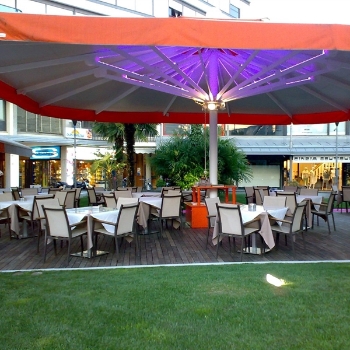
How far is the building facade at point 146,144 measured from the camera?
2886 centimetres

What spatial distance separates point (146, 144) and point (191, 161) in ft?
56.7

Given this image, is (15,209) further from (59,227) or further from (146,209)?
(146,209)

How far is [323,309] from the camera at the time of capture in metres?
4.31

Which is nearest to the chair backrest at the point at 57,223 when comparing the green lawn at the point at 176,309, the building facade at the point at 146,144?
the green lawn at the point at 176,309

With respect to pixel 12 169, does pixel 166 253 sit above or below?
below

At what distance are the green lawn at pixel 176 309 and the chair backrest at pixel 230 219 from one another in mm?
1260

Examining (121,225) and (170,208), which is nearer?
(121,225)

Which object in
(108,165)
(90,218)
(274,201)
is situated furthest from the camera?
(108,165)

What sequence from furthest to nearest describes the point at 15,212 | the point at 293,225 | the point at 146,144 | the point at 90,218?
the point at 146,144
the point at 15,212
the point at 293,225
the point at 90,218

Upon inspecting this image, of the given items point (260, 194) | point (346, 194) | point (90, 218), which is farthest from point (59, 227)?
A: point (346, 194)

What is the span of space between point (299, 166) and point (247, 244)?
24.3 meters

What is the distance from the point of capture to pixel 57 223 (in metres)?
7.14

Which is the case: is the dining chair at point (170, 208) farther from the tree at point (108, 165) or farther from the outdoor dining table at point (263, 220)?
the tree at point (108, 165)

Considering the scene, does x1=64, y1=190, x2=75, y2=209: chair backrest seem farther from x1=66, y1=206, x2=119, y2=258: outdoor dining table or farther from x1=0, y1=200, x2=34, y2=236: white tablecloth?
x1=66, y1=206, x2=119, y2=258: outdoor dining table
